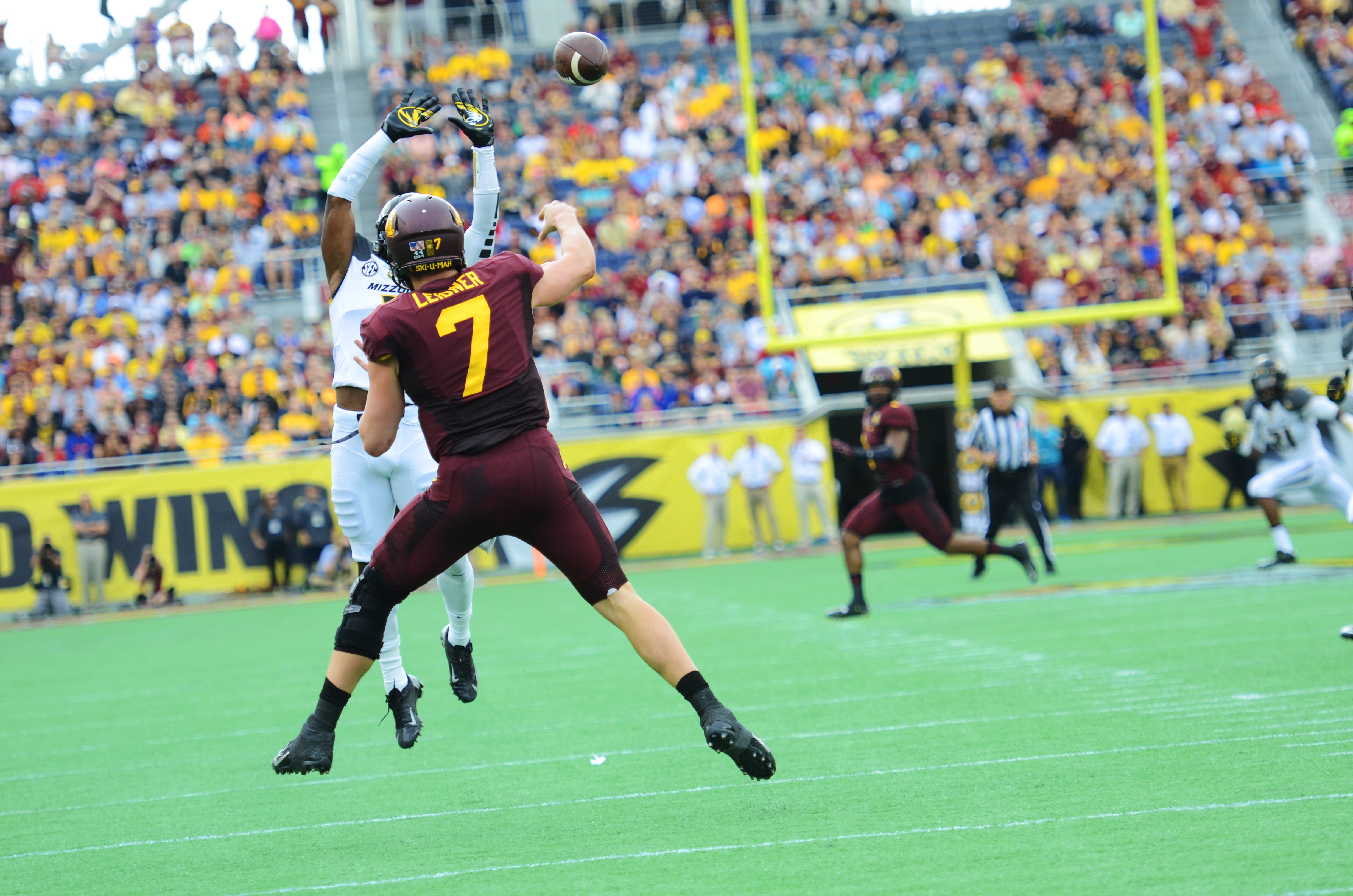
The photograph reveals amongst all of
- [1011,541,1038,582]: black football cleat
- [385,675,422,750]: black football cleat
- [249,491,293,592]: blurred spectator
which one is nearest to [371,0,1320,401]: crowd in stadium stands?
[249,491,293,592]: blurred spectator

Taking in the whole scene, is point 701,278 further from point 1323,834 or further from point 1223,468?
point 1323,834

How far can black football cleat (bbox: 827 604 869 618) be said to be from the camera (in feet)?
33.1

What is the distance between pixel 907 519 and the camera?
10.2m

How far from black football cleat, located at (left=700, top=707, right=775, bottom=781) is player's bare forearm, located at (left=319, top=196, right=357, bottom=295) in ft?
7.57

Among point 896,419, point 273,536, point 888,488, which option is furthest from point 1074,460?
point 273,536

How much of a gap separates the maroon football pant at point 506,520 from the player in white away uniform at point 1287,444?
8.15 m

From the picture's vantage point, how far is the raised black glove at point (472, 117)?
16.5 ft

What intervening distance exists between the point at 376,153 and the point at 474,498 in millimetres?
1666

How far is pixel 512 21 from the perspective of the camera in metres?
25.6

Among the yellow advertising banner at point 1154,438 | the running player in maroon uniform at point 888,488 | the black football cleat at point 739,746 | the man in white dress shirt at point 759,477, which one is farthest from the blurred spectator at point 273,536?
the black football cleat at point 739,746

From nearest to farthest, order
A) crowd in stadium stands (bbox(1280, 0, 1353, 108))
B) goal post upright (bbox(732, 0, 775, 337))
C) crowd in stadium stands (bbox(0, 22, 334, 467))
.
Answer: goal post upright (bbox(732, 0, 775, 337)) < crowd in stadium stands (bbox(0, 22, 334, 467)) < crowd in stadium stands (bbox(1280, 0, 1353, 108))

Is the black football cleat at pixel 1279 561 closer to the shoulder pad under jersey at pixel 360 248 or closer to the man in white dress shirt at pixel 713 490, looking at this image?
the shoulder pad under jersey at pixel 360 248

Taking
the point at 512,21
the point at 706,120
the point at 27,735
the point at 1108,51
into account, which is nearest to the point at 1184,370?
the point at 1108,51

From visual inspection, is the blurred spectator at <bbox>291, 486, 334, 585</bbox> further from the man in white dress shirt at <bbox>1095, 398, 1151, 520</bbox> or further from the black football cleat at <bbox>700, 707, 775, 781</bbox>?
the black football cleat at <bbox>700, 707, 775, 781</bbox>
